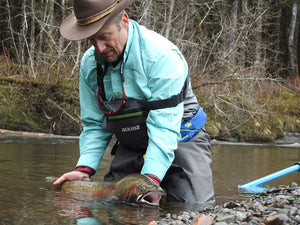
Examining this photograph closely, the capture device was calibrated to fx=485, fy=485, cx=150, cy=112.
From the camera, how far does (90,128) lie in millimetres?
3922

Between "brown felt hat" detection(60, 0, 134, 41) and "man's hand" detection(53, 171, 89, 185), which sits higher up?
"brown felt hat" detection(60, 0, 134, 41)

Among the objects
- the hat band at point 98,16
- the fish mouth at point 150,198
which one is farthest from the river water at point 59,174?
the hat band at point 98,16

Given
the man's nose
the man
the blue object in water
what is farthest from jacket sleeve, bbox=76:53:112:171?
the blue object in water

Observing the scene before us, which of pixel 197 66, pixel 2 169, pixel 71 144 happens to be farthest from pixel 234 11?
pixel 2 169

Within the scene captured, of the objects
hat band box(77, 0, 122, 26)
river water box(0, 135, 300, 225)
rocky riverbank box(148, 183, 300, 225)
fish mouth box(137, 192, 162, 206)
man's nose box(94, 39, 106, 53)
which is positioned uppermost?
hat band box(77, 0, 122, 26)

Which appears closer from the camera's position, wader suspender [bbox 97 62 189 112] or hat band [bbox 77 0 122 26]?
hat band [bbox 77 0 122 26]

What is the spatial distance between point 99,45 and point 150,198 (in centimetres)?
109

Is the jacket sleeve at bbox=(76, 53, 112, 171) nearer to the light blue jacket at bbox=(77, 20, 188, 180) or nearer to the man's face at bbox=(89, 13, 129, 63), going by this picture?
the light blue jacket at bbox=(77, 20, 188, 180)

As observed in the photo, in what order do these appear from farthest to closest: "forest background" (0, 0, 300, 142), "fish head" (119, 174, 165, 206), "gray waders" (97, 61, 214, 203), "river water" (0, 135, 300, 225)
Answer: "forest background" (0, 0, 300, 142) → "gray waders" (97, 61, 214, 203) → "fish head" (119, 174, 165, 206) → "river water" (0, 135, 300, 225)

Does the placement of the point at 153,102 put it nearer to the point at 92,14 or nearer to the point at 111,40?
the point at 111,40

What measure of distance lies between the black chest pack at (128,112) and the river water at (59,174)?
0.55 meters

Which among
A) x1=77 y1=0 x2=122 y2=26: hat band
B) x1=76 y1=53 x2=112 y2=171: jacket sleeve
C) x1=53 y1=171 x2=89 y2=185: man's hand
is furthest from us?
x1=76 y1=53 x2=112 y2=171: jacket sleeve

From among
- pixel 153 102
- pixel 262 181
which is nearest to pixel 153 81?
pixel 153 102

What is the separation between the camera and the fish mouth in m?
3.19
